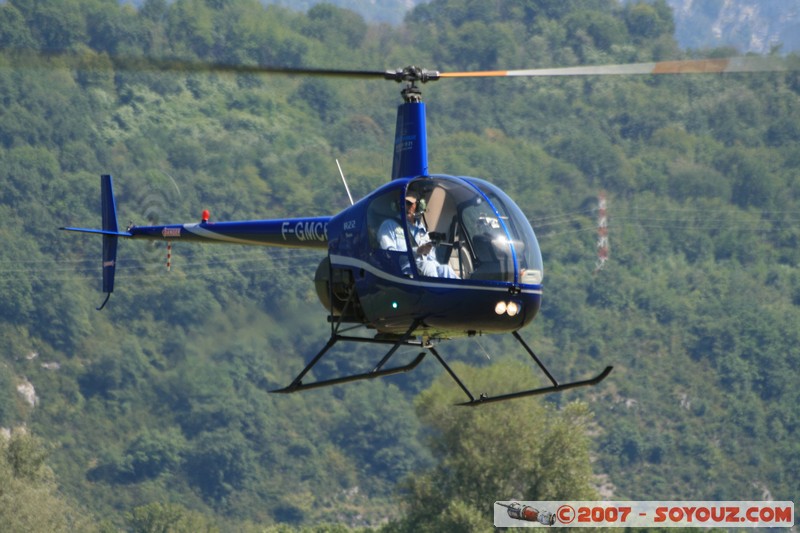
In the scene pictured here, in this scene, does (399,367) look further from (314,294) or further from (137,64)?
A: (314,294)

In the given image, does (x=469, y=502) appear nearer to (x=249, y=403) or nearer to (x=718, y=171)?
(x=249, y=403)

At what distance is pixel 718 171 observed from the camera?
352 ft

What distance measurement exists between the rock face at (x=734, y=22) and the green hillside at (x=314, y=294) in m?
35.4

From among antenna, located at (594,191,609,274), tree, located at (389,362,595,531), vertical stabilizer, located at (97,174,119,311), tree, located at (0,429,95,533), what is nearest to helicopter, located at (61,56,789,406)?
vertical stabilizer, located at (97,174,119,311)

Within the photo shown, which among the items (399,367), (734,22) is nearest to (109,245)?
(399,367)

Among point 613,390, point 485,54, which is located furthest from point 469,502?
point 485,54

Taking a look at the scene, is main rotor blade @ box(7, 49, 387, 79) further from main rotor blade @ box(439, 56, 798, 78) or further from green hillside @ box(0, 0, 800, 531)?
green hillside @ box(0, 0, 800, 531)

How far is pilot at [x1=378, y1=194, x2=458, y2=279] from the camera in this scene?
55.7 ft

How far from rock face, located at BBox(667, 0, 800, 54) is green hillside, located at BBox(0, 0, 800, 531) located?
3536cm

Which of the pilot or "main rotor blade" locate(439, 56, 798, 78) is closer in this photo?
"main rotor blade" locate(439, 56, 798, 78)

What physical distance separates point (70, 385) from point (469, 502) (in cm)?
3502

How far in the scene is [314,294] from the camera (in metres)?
83.8

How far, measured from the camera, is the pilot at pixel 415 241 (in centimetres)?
1698

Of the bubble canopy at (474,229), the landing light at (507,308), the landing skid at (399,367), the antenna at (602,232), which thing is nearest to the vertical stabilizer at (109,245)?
the landing skid at (399,367)
